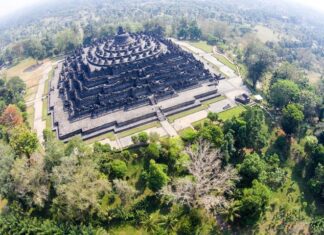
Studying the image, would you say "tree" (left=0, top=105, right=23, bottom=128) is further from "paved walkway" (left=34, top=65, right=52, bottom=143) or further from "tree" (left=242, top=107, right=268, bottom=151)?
"tree" (left=242, top=107, right=268, bottom=151)

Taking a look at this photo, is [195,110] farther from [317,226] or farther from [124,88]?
[317,226]

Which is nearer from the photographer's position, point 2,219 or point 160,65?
point 2,219

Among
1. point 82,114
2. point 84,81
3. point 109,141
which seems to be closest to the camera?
point 109,141

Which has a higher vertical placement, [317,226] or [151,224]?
[151,224]

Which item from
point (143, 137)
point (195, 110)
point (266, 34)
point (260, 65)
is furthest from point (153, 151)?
point (266, 34)

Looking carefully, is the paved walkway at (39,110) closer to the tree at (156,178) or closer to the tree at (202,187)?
the tree at (156,178)

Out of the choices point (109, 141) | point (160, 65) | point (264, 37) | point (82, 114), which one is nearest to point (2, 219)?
point (109, 141)

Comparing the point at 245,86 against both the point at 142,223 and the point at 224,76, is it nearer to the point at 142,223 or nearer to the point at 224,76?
the point at 224,76
